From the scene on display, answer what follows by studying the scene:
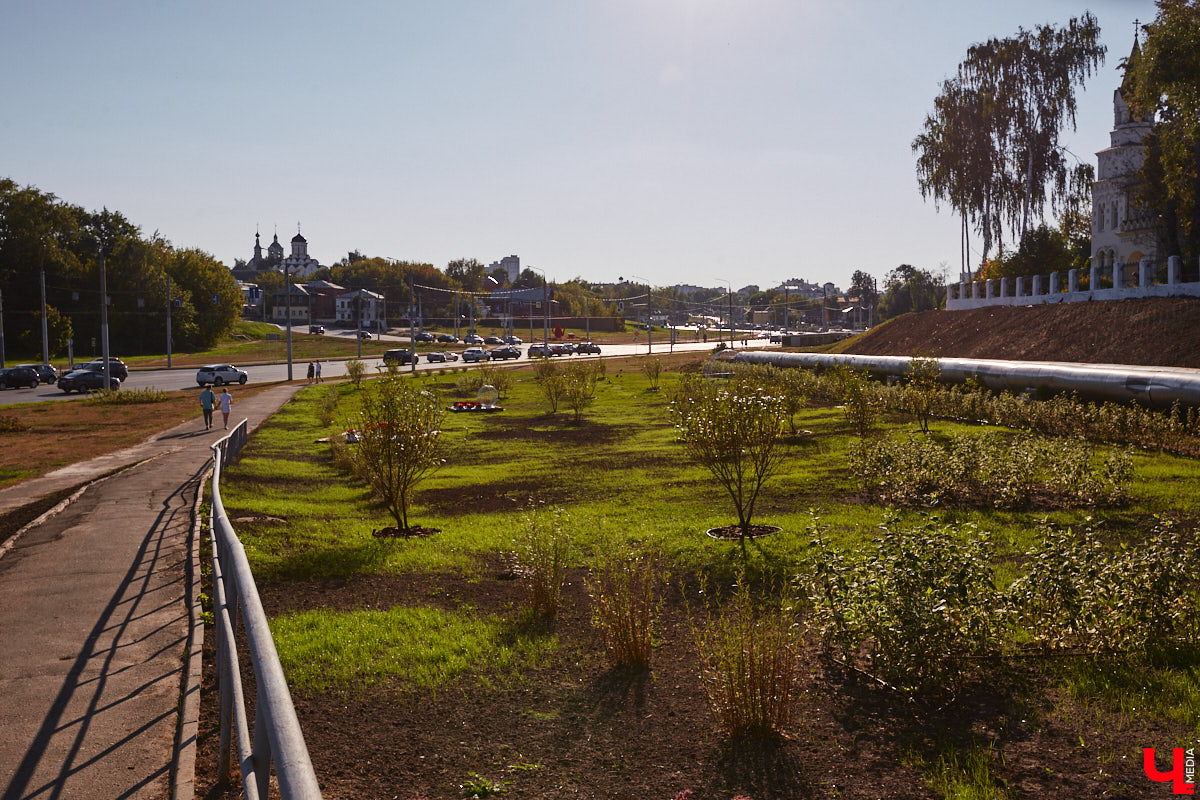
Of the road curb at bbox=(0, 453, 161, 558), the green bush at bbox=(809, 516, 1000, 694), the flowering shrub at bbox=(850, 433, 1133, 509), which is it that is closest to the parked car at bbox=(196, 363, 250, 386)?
the road curb at bbox=(0, 453, 161, 558)

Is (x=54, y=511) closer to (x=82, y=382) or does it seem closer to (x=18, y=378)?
(x=82, y=382)

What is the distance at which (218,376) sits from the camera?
53.3 m

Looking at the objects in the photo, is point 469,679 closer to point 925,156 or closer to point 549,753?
point 549,753

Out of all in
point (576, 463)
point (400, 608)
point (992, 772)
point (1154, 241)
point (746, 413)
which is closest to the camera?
point (992, 772)

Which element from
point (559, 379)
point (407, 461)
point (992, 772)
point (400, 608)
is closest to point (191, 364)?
point (559, 379)

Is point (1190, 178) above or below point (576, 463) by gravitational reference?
above

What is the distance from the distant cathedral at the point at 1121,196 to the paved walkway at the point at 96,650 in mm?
48277

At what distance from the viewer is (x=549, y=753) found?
229 inches

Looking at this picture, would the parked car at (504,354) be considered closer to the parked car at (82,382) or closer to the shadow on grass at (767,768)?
the parked car at (82,382)

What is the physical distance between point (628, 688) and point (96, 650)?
4.68 metres

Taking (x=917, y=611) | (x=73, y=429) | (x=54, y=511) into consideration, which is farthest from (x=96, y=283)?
(x=917, y=611)

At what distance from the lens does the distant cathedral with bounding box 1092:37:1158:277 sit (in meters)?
45.6

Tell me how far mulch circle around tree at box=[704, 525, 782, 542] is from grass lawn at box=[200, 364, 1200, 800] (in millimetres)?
252

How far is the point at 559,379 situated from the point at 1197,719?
3033 cm
